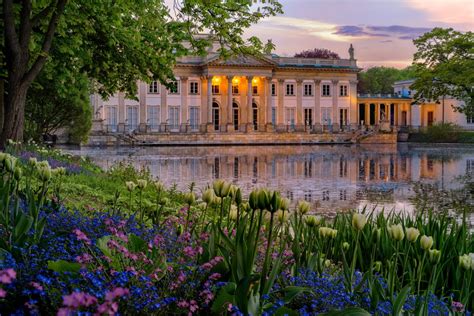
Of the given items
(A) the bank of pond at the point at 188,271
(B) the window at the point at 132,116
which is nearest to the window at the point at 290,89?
(B) the window at the point at 132,116

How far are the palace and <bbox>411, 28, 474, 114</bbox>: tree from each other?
26.9 m

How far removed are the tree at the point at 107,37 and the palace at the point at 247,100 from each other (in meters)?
47.2

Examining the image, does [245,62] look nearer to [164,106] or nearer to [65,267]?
[164,106]

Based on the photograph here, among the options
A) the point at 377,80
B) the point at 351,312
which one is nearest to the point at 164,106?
the point at 377,80

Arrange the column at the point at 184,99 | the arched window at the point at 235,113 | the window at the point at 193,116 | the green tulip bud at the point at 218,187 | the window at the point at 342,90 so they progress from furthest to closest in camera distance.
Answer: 1. the window at the point at 342,90
2. the arched window at the point at 235,113
3. the window at the point at 193,116
4. the column at the point at 184,99
5. the green tulip bud at the point at 218,187

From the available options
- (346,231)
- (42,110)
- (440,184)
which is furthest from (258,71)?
(346,231)

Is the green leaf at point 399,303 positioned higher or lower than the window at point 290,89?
lower

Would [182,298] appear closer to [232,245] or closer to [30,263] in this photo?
[232,245]

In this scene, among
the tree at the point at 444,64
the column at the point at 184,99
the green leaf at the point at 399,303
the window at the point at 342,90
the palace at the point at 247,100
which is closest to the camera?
the green leaf at the point at 399,303

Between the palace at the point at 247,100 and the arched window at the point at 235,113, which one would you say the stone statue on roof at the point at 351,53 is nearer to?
the palace at the point at 247,100

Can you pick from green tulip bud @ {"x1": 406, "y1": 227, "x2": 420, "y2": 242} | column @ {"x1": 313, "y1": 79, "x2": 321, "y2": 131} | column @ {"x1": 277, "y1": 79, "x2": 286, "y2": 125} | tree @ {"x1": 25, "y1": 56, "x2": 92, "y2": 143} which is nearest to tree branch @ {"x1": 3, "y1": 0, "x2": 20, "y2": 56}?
green tulip bud @ {"x1": 406, "y1": 227, "x2": 420, "y2": 242}

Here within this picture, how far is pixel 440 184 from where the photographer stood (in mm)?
19984

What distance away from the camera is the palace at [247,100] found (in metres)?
65.6

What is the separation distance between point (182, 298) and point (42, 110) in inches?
964
